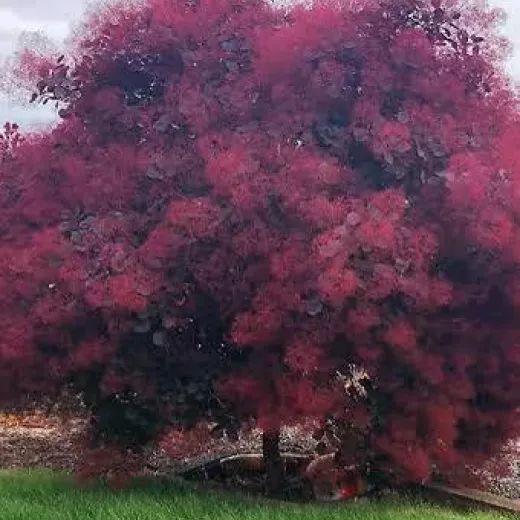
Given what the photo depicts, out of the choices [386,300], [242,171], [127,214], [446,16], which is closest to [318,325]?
[386,300]

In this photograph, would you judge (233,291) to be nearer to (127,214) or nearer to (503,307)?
(127,214)

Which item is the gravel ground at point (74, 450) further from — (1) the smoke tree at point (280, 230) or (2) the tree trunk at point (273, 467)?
(1) the smoke tree at point (280, 230)

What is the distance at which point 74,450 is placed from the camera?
7.76 m

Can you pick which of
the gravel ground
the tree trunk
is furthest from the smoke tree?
the gravel ground

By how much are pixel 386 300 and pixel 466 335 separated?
24.7 inches

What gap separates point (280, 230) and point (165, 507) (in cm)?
140

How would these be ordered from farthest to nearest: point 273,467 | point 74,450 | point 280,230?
point 74,450 < point 273,467 < point 280,230

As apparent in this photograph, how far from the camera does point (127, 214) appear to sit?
18.5 feet

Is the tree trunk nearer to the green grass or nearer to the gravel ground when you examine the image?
the green grass

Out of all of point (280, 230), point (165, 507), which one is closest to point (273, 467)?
point (165, 507)

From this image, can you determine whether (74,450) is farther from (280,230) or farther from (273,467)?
(280,230)

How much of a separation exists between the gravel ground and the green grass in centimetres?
86

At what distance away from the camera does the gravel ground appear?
7184 millimetres

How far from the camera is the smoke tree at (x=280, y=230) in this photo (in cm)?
526
